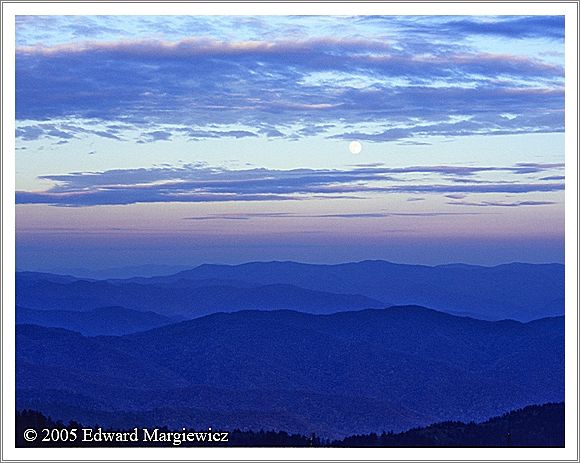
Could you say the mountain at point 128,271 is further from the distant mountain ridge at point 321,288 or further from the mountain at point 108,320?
the mountain at point 108,320

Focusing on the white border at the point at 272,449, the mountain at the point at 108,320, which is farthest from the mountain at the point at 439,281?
the white border at the point at 272,449

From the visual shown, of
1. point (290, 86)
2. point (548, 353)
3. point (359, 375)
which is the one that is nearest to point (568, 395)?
point (548, 353)

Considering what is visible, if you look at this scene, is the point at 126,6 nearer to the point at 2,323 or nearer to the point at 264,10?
the point at 264,10

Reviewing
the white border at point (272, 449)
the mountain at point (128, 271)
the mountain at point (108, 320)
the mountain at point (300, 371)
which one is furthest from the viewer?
the mountain at point (108, 320)

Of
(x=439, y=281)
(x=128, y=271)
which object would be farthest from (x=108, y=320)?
(x=439, y=281)

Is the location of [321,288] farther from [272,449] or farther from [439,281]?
[272,449]

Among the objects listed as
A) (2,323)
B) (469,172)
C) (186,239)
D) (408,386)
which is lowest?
(408,386)
